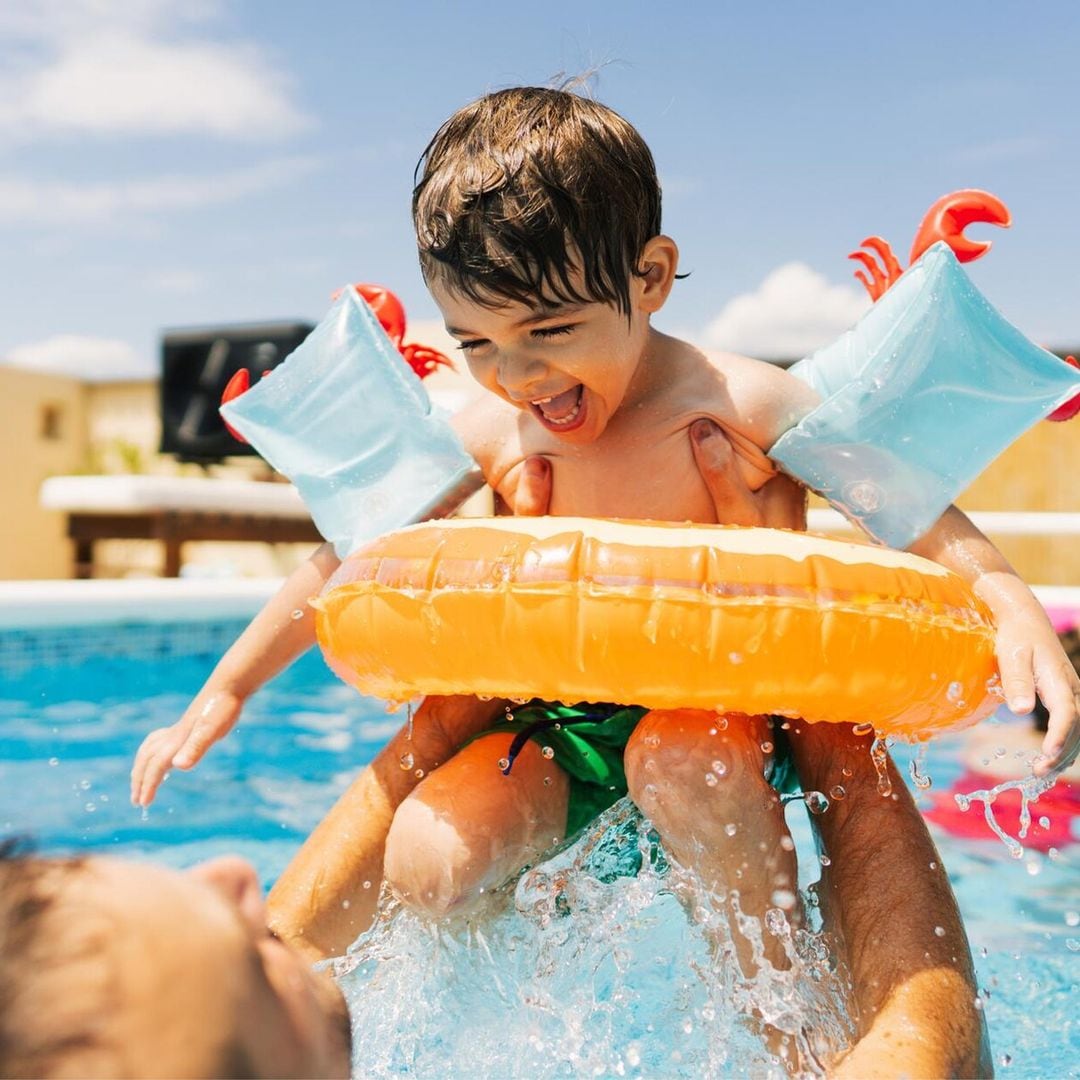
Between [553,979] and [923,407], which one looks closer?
[553,979]

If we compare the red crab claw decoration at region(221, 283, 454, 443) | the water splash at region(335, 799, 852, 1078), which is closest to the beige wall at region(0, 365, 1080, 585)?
the red crab claw decoration at region(221, 283, 454, 443)

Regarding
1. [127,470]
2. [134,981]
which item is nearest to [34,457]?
[127,470]

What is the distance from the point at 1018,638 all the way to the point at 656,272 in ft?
3.02

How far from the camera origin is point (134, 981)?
1.00 metres

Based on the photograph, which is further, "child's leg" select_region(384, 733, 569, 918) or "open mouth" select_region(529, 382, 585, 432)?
"open mouth" select_region(529, 382, 585, 432)

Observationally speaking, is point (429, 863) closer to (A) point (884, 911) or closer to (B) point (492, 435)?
(A) point (884, 911)

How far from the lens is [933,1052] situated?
5.57ft

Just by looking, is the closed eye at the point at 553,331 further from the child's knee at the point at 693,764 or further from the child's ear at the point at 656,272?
the child's knee at the point at 693,764

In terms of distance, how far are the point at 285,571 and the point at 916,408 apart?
12.9 meters

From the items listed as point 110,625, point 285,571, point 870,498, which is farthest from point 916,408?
point 285,571

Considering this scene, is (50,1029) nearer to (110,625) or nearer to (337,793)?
(337,793)

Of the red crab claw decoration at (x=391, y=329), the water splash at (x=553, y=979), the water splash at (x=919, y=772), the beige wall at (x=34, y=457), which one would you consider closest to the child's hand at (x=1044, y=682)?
the water splash at (x=919, y=772)

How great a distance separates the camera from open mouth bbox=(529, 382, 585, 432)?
2.24 metres

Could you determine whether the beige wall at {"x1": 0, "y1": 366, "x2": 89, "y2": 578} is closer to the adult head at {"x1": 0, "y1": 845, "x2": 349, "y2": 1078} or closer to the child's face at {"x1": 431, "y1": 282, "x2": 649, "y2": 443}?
the child's face at {"x1": 431, "y1": 282, "x2": 649, "y2": 443}
